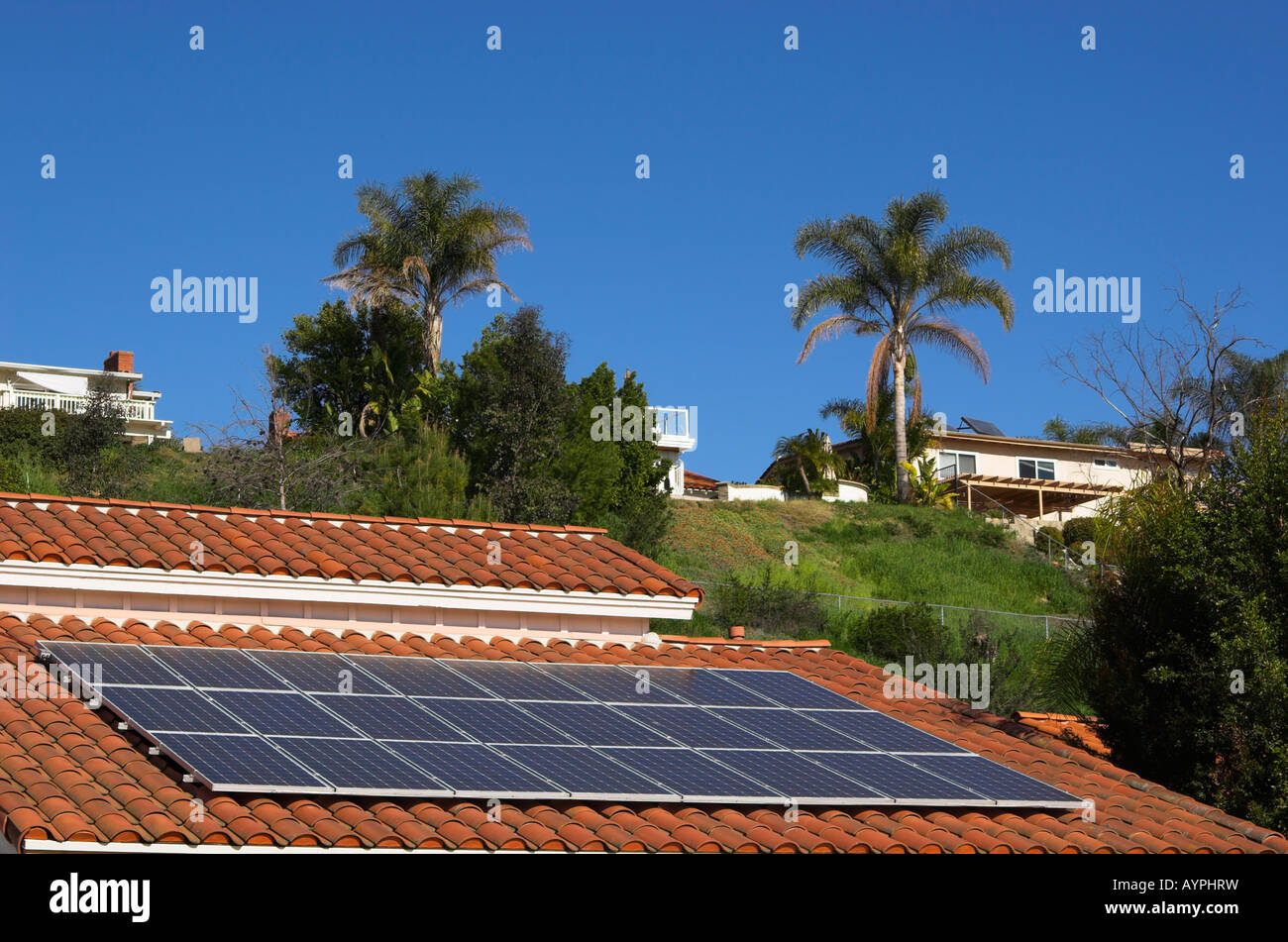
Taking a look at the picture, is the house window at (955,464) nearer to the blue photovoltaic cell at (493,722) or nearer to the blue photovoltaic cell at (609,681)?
the blue photovoltaic cell at (609,681)

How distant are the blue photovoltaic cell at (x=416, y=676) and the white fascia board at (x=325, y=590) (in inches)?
39.0

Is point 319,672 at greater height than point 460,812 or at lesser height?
greater

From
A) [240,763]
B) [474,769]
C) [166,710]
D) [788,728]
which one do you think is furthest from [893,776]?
[166,710]

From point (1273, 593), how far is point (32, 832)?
41.2ft

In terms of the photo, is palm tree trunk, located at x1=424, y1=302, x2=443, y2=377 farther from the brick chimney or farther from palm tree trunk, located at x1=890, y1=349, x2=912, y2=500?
the brick chimney

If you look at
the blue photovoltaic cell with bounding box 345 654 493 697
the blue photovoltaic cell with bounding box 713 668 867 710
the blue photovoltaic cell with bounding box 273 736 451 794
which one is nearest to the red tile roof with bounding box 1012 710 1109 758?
the blue photovoltaic cell with bounding box 713 668 867 710

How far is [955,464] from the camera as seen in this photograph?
65.4 m

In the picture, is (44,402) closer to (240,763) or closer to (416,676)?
(416,676)

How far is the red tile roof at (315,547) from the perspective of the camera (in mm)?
14156

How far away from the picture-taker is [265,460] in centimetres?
3516

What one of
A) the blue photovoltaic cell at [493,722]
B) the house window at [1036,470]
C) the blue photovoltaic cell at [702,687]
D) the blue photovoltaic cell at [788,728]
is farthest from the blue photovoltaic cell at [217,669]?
the house window at [1036,470]

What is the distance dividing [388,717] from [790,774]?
3.51 meters
